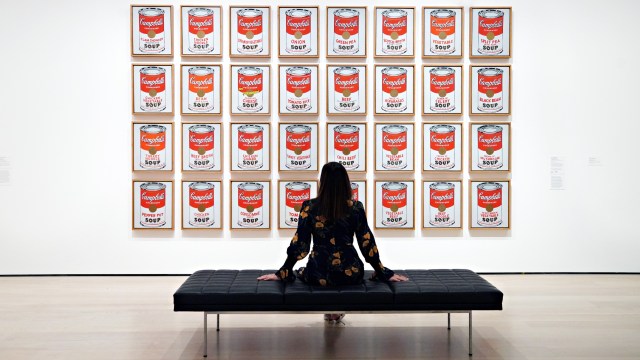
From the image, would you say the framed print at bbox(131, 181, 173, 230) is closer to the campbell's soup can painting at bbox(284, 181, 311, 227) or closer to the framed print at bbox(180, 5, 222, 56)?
the campbell's soup can painting at bbox(284, 181, 311, 227)

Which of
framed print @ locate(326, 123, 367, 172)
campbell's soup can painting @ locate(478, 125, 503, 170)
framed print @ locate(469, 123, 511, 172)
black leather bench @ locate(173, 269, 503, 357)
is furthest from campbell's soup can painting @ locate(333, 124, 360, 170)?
black leather bench @ locate(173, 269, 503, 357)

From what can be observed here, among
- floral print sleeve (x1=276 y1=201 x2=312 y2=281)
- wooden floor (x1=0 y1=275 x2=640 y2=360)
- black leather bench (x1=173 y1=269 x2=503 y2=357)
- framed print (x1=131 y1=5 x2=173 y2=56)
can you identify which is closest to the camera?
black leather bench (x1=173 y1=269 x2=503 y2=357)

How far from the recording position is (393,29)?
19.8ft

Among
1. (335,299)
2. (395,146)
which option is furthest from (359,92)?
(335,299)

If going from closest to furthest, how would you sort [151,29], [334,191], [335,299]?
1. [335,299]
2. [334,191]
3. [151,29]

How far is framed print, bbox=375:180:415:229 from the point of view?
604 cm

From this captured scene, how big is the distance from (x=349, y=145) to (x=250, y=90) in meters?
1.25

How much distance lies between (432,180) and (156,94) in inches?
126

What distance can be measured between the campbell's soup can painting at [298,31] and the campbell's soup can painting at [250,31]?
304 millimetres

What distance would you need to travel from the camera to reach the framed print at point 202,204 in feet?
19.7

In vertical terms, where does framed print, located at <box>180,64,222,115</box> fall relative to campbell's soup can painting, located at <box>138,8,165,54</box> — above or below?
below

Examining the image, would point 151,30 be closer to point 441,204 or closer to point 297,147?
point 297,147


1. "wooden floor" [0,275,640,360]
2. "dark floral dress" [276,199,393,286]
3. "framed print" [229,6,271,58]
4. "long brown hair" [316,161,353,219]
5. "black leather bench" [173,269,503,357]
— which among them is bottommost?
"wooden floor" [0,275,640,360]

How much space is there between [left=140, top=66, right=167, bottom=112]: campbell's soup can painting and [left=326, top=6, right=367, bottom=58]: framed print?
73.5 inches
